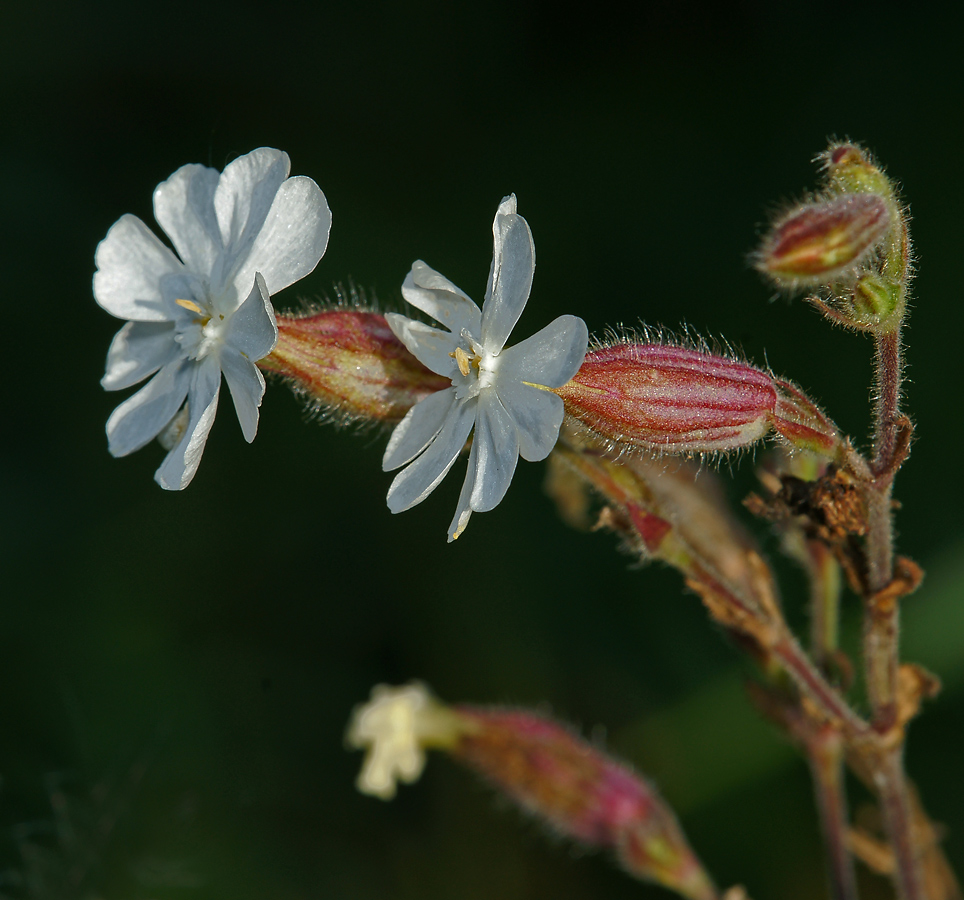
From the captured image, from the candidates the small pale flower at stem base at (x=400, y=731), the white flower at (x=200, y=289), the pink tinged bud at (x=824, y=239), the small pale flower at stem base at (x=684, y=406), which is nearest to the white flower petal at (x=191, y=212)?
the white flower at (x=200, y=289)

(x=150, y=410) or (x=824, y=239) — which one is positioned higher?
(x=824, y=239)

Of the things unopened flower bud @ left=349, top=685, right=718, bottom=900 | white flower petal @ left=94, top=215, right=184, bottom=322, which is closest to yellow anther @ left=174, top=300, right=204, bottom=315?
white flower petal @ left=94, top=215, right=184, bottom=322

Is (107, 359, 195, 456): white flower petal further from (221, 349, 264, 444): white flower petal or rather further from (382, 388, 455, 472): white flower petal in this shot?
(382, 388, 455, 472): white flower petal

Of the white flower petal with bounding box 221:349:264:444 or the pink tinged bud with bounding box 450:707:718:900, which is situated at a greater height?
the white flower petal with bounding box 221:349:264:444

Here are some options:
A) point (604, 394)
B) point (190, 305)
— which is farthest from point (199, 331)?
point (604, 394)

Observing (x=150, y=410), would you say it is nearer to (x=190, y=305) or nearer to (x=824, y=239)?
(x=190, y=305)

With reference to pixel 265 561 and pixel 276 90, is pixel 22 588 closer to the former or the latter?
pixel 265 561

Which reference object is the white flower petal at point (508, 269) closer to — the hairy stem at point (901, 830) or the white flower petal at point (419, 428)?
the white flower petal at point (419, 428)
